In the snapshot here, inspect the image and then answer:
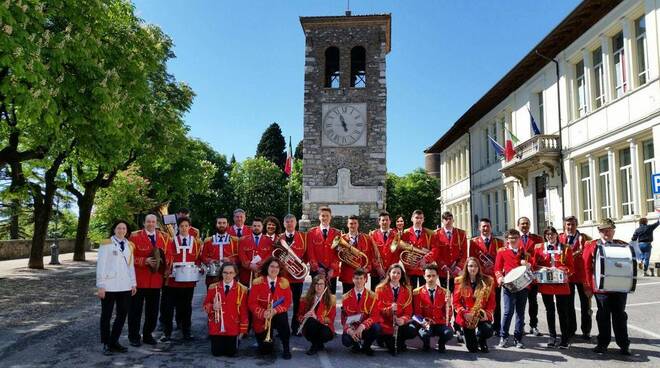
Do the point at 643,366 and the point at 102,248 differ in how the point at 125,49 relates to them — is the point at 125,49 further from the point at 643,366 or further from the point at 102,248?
the point at 643,366

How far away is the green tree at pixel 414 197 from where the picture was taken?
67250 mm

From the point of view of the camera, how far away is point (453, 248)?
31.4 ft

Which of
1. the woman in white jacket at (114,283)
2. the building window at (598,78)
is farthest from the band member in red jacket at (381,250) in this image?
the building window at (598,78)

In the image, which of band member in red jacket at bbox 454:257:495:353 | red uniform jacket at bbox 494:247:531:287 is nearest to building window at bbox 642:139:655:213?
red uniform jacket at bbox 494:247:531:287

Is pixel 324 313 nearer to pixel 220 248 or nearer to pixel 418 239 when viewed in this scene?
pixel 220 248

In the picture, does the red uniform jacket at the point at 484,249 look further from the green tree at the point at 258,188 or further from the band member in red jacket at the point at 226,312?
the green tree at the point at 258,188

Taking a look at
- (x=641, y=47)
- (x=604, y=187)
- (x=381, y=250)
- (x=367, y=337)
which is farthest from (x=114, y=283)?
(x=604, y=187)

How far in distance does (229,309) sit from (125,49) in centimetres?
976

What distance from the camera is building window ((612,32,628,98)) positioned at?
19688 mm

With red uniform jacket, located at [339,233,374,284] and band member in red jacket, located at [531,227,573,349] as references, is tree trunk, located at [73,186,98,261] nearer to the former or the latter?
red uniform jacket, located at [339,233,374,284]

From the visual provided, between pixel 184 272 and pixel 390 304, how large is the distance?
3159 mm

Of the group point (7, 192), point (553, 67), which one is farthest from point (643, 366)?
point (7, 192)

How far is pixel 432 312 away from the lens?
7.80 m

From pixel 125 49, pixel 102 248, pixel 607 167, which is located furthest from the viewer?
pixel 607 167
